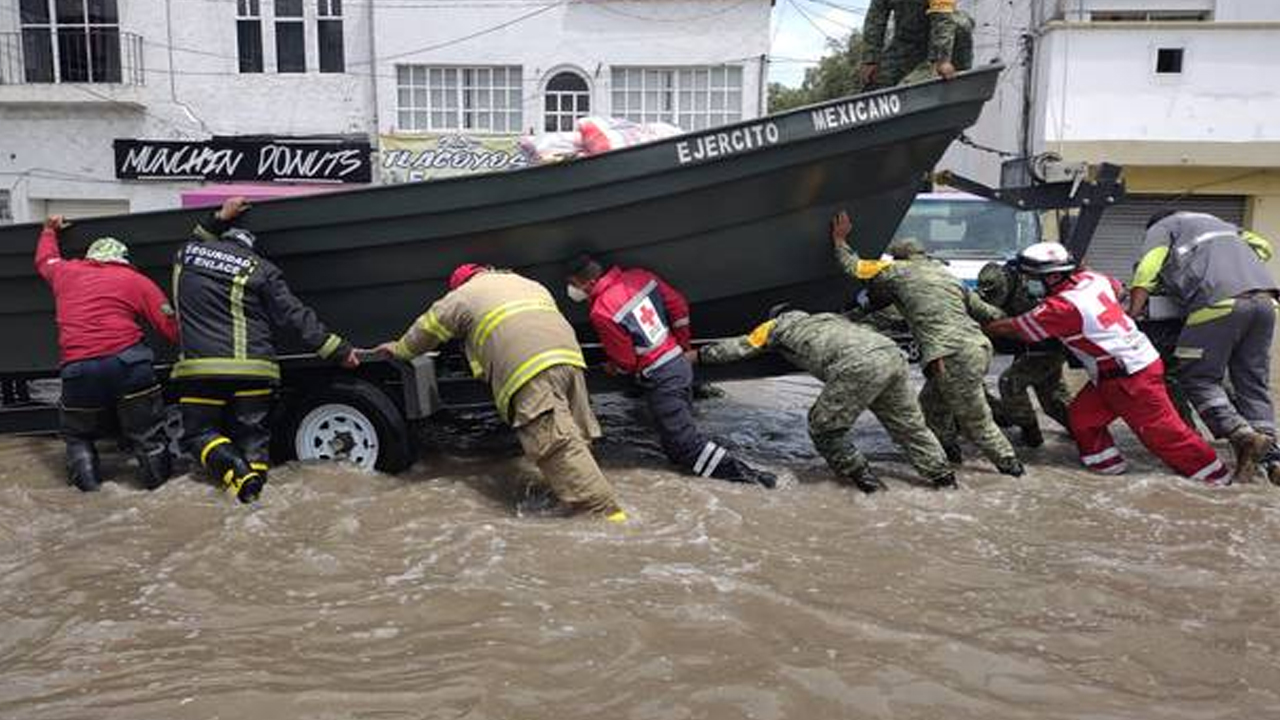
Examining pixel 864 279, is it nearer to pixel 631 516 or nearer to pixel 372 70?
pixel 631 516

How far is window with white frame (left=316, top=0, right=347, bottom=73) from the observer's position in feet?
54.6

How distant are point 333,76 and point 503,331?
43.0ft

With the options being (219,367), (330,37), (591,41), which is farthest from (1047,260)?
(330,37)

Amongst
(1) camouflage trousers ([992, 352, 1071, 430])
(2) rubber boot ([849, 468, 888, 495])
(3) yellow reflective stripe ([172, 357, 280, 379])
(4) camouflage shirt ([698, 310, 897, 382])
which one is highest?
(4) camouflage shirt ([698, 310, 897, 382])

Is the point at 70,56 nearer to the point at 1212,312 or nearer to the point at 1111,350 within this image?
the point at 1111,350

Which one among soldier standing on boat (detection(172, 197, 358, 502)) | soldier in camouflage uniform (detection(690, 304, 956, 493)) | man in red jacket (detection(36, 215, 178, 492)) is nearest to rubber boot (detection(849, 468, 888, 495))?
soldier in camouflage uniform (detection(690, 304, 956, 493))

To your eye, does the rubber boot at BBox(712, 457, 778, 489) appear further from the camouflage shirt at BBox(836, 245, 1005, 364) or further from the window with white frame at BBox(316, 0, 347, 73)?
the window with white frame at BBox(316, 0, 347, 73)

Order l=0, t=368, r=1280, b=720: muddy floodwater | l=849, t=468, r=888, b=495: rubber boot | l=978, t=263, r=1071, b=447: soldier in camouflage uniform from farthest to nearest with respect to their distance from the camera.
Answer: l=978, t=263, r=1071, b=447: soldier in camouflage uniform, l=849, t=468, r=888, b=495: rubber boot, l=0, t=368, r=1280, b=720: muddy floodwater

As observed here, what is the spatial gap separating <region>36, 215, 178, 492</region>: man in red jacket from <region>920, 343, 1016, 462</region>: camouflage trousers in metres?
3.94

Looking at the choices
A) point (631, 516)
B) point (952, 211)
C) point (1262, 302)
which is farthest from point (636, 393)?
point (952, 211)

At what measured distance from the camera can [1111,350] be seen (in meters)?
5.47

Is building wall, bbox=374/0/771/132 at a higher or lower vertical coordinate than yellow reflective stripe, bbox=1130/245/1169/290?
higher

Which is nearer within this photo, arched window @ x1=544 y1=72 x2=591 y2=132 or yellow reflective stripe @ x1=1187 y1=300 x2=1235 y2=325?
yellow reflective stripe @ x1=1187 y1=300 x2=1235 y2=325

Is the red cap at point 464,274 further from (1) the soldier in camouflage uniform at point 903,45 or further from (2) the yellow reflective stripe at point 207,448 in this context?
(1) the soldier in camouflage uniform at point 903,45
